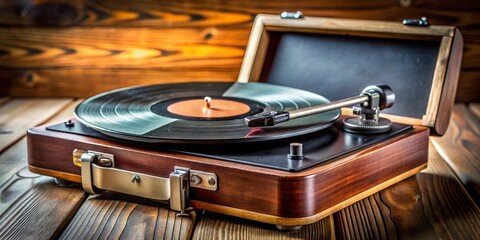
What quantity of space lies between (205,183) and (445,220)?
0.40 m

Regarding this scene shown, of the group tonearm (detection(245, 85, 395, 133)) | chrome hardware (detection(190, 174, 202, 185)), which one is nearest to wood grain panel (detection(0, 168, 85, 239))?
chrome hardware (detection(190, 174, 202, 185))

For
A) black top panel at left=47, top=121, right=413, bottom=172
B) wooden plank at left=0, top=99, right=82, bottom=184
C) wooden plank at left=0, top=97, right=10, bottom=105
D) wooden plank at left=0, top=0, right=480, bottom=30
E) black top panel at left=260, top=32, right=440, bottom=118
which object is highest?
wooden plank at left=0, top=0, right=480, bottom=30

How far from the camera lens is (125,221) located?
1.24 meters

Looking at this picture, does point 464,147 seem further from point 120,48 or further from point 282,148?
point 120,48

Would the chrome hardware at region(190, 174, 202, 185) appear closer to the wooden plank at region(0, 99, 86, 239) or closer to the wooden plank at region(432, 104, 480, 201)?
the wooden plank at region(0, 99, 86, 239)

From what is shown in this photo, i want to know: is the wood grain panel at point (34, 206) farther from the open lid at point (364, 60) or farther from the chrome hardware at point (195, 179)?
the open lid at point (364, 60)

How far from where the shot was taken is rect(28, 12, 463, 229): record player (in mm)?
1204

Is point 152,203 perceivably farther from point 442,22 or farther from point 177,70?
point 442,22

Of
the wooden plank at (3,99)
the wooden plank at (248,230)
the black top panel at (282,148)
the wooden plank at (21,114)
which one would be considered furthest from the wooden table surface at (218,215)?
the wooden plank at (3,99)

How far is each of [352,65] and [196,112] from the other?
49 centimetres

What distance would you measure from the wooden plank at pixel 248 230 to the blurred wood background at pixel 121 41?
118 cm

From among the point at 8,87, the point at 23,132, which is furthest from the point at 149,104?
the point at 8,87

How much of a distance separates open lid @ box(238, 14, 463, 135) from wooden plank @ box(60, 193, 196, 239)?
1.94 ft

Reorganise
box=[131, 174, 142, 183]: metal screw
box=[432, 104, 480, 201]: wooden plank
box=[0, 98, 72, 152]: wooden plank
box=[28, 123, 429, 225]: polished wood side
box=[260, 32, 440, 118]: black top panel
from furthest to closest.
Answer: box=[0, 98, 72, 152]: wooden plank < box=[260, 32, 440, 118]: black top panel < box=[432, 104, 480, 201]: wooden plank < box=[131, 174, 142, 183]: metal screw < box=[28, 123, 429, 225]: polished wood side
